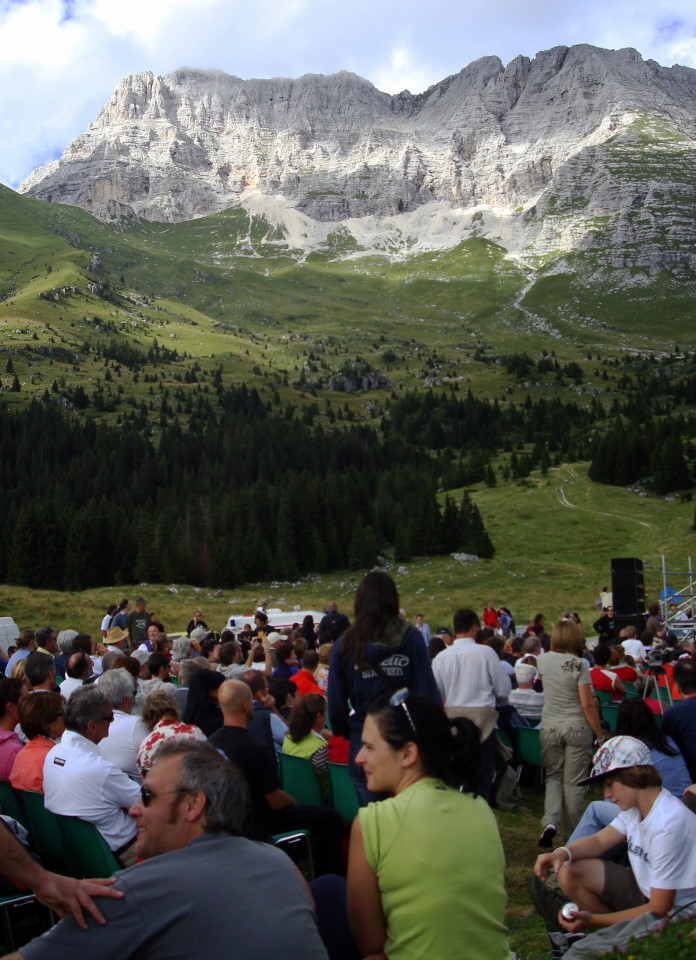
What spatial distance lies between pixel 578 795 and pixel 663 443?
95.1m

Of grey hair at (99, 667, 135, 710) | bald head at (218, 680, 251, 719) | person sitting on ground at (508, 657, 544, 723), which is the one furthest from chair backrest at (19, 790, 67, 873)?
person sitting on ground at (508, 657, 544, 723)

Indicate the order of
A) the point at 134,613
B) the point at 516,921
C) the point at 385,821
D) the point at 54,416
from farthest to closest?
the point at 54,416 < the point at 134,613 < the point at 516,921 < the point at 385,821

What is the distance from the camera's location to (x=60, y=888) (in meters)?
3.23

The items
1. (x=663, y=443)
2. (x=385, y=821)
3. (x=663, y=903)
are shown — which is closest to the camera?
(x=385, y=821)

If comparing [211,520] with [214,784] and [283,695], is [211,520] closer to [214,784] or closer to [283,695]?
[283,695]

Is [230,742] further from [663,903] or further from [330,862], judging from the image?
[663,903]

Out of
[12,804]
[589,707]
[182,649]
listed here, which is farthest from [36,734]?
[182,649]

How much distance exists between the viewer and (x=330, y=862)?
22.9 ft

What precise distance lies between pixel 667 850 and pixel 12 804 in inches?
→ 220

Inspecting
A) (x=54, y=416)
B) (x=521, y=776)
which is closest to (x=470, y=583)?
(x=521, y=776)

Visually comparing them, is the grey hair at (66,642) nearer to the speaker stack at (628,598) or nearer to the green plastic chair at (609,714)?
the green plastic chair at (609,714)

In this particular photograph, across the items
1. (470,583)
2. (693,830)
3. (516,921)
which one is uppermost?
(693,830)

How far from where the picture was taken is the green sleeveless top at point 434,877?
3883mm

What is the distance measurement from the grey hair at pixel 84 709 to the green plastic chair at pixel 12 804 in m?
0.90
